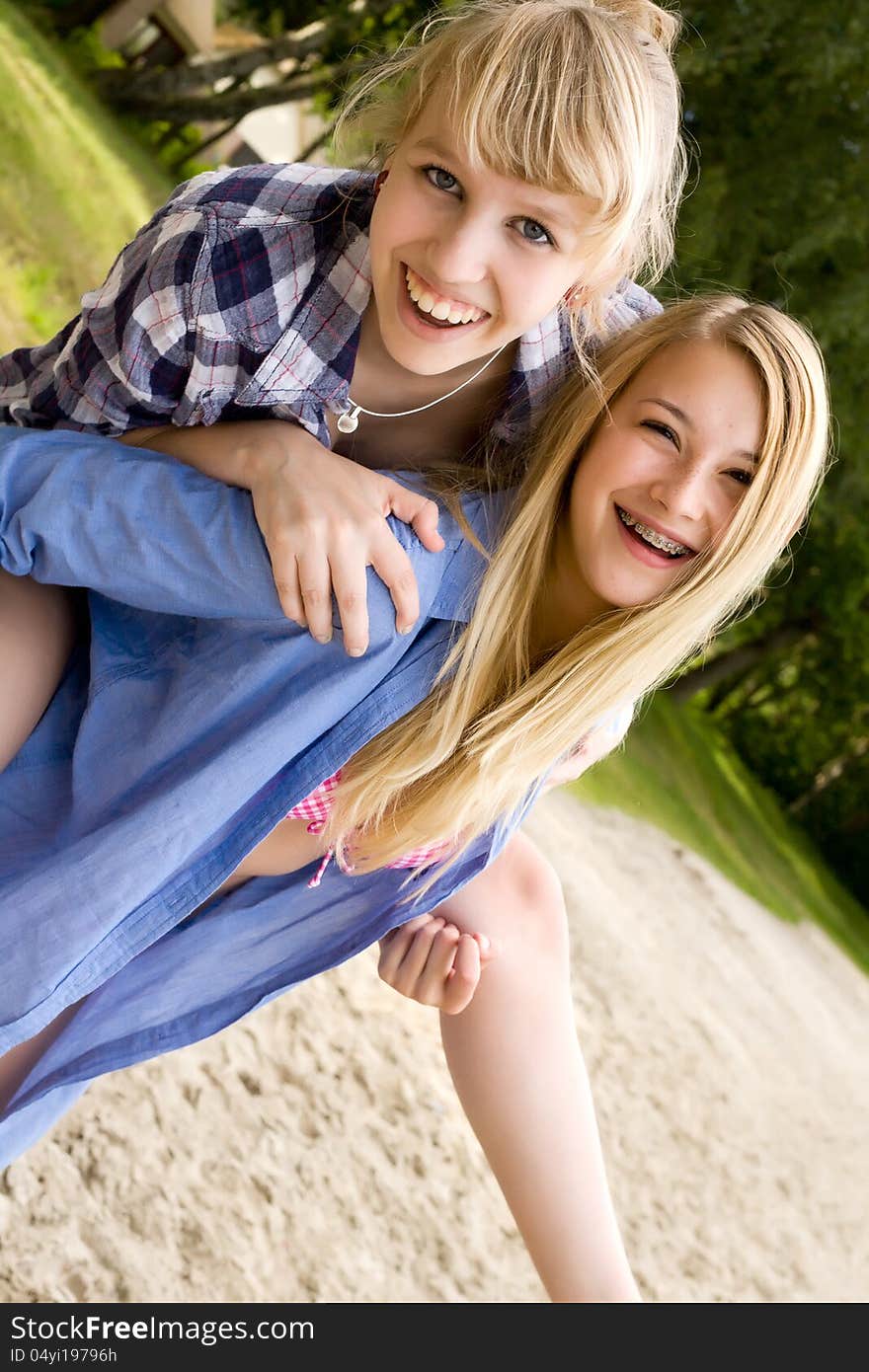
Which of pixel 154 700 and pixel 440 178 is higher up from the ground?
pixel 440 178

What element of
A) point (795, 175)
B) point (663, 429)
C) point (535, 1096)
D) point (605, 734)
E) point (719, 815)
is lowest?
point (719, 815)

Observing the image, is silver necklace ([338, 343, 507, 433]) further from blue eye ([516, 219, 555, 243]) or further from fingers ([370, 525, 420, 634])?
fingers ([370, 525, 420, 634])

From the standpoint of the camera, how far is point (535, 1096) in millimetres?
1994

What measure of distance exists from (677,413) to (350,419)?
452mm

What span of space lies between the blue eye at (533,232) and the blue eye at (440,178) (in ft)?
0.33

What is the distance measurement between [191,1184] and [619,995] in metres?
2.96

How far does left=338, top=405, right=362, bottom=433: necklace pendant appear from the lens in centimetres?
184

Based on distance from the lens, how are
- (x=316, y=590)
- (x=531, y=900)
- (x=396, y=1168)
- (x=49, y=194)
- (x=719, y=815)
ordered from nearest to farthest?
(x=316, y=590)
(x=531, y=900)
(x=396, y=1168)
(x=49, y=194)
(x=719, y=815)

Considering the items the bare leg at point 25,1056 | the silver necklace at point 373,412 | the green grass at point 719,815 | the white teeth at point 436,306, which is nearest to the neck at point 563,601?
the silver necklace at point 373,412

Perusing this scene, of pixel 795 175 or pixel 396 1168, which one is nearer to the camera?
pixel 396 1168

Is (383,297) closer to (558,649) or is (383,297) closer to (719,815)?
(558,649)

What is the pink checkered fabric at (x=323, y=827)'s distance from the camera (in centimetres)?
184

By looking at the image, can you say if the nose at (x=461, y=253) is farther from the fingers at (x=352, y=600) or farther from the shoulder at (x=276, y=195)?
the fingers at (x=352, y=600)

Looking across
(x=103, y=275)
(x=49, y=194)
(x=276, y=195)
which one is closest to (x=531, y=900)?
(x=276, y=195)
